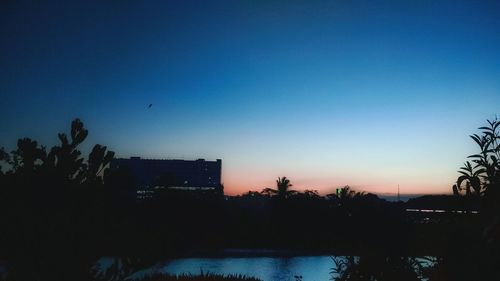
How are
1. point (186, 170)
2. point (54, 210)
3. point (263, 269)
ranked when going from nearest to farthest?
point (54, 210)
point (263, 269)
point (186, 170)

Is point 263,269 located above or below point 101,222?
below

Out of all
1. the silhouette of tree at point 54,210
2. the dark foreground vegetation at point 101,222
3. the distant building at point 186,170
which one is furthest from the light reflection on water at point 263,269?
the distant building at point 186,170

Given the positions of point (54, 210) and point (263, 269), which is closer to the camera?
point (54, 210)

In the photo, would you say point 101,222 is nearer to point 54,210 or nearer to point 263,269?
point 54,210

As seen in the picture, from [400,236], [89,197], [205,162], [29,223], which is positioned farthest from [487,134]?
[205,162]

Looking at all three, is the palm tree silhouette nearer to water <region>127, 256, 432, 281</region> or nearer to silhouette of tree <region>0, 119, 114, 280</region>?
water <region>127, 256, 432, 281</region>

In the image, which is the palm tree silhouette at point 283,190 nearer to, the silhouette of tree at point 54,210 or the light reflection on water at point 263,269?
the light reflection on water at point 263,269

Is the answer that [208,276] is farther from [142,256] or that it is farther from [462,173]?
[142,256]

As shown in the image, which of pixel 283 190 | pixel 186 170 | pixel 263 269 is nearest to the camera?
pixel 263 269

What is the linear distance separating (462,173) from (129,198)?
507 centimetres

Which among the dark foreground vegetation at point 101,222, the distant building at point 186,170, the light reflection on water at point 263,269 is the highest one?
the distant building at point 186,170

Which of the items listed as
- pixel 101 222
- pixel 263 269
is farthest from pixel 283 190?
pixel 101 222

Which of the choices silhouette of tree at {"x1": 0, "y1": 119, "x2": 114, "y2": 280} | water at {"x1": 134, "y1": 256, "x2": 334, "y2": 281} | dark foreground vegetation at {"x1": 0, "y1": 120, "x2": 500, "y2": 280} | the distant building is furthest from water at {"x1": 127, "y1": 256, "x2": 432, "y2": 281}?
the distant building

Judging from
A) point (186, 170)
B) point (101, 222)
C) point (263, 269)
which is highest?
point (186, 170)
